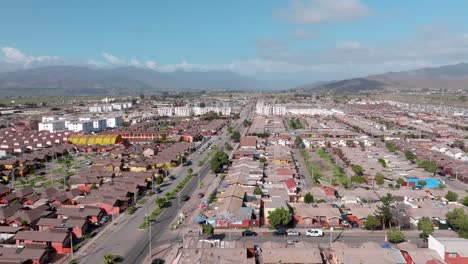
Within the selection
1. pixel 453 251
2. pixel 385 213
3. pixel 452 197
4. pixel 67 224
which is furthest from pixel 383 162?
pixel 67 224

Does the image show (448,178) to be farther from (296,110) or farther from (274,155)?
(296,110)

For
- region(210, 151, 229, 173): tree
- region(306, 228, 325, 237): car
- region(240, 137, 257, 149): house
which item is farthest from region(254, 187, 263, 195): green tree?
region(240, 137, 257, 149): house

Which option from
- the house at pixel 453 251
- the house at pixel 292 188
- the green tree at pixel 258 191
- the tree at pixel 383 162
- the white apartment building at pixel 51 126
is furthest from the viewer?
the white apartment building at pixel 51 126

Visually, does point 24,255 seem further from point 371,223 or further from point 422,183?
point 422,183

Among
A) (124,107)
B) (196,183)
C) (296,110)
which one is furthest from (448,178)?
(124,107)

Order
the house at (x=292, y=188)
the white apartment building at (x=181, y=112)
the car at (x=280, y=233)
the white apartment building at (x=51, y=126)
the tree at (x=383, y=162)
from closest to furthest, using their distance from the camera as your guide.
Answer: the car at (x=280, y=233) → the house at (x=292, y=188) → the tree at (x=383, y=162) → the white apartment building at (x=51, y=126) → the white apartment building at (x=181, y=112)

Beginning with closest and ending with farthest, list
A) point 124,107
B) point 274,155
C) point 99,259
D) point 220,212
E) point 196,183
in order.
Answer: point 99,259
point 220,212
point 196,183
point 274,155
point 124,107

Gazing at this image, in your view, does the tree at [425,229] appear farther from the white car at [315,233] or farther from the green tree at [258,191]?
the green tree at [258,191]

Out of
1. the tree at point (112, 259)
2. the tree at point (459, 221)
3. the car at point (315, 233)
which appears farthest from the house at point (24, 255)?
the tree at point (459, 221)
